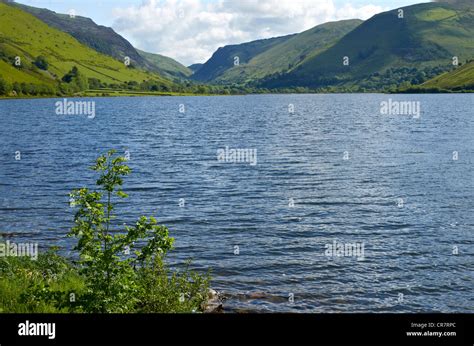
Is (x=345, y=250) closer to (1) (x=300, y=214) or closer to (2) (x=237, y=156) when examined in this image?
(1) (x=300, y=214)

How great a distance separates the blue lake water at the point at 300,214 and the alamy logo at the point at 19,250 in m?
1.28

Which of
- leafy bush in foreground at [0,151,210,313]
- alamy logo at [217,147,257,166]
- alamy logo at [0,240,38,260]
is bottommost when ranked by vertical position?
alamy logo at [0,240,38,260]

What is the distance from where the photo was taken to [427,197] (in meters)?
40.9

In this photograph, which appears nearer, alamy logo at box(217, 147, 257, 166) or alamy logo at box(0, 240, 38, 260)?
alamy logo at box(0, 240, 38, 260)

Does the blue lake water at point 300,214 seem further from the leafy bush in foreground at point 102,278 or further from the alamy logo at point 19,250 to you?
the leafy bush in foreground at point 102,278

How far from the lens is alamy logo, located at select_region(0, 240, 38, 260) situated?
22425mm

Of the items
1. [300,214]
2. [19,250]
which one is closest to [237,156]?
[300,214]
